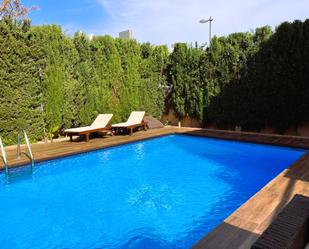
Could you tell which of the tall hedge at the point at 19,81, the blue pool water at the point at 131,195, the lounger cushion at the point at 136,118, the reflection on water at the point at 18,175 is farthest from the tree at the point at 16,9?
the reflection on water at the point at 18,175

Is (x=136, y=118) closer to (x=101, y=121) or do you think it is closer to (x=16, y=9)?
(x=101, y=121)

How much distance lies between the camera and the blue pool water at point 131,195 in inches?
170

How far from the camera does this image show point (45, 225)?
4.66m

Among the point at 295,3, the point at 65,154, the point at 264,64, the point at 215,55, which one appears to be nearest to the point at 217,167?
the point at 65,154

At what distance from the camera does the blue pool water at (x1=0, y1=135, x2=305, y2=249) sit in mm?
4320

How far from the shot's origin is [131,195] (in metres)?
5.87

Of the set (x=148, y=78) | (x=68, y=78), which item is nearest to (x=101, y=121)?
(x=68, y=78)

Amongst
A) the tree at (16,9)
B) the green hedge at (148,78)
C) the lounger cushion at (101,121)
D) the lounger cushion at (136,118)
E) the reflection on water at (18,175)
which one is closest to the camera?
the reflection on water at (18,175)

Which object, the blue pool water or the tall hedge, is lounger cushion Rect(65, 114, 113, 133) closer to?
the blue pool water

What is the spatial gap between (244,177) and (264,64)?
596 centimetres

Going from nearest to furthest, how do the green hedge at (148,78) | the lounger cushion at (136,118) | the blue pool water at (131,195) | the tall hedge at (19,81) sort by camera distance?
the blue pool water at (131,195) → the tall hedge at (19,81) → the green hedge at (148,78) → the lounger cushion at (136,118)

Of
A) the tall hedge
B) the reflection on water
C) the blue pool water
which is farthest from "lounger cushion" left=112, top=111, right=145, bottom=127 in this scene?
the reflection on water

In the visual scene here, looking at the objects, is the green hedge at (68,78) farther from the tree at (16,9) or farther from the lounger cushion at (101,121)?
the tree at (16,9)

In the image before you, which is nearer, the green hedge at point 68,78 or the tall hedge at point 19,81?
the tall hedge at point 19,81
